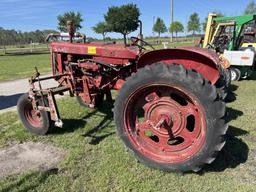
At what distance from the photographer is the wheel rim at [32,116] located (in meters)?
4.72

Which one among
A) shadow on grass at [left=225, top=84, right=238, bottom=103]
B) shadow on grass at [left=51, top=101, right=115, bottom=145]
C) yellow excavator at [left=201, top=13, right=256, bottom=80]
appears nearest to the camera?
shadow on grass at [left=51, top=101, right=115, bottom=145]

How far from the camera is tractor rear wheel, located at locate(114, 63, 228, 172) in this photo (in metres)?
2.96

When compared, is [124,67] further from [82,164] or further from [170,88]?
[82,164]

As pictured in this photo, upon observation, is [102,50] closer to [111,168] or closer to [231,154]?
[111,168]

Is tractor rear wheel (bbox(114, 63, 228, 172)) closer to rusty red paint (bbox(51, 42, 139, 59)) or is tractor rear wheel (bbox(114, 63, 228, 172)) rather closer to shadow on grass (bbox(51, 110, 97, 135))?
rusty red paint (bbox(51, 42, 139, 59))

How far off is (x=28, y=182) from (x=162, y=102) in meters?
1.83

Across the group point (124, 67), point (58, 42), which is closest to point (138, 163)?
point (124, 67)

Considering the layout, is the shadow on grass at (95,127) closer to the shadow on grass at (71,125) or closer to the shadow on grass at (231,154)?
the shadow on grass at (71,125)

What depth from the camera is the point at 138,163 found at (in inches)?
138

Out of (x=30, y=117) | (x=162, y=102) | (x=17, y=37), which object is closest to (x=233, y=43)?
(x=162, y=102)

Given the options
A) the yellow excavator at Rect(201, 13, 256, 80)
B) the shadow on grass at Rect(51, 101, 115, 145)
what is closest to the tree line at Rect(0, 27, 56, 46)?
the yellow excavator at Rect(201, 13, 256, 80)

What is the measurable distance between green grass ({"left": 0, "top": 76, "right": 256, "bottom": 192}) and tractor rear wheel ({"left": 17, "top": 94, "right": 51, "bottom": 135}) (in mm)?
116

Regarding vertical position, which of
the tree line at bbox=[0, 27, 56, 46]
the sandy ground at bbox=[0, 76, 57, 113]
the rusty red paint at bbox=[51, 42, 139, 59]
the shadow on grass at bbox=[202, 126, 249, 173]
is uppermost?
the tree line at bbox=[0, 27, 56, 46]

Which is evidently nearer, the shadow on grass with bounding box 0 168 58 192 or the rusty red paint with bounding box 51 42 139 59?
the shadow on grass with bounding box 0 168 58 192
